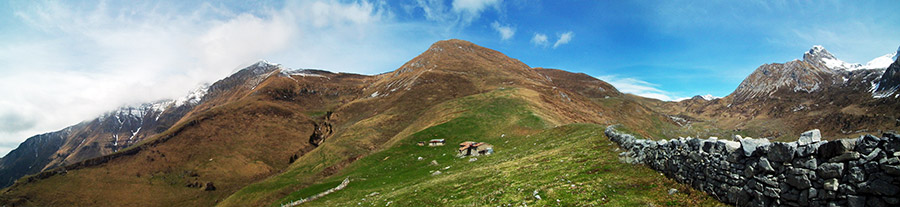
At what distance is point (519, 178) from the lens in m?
25.5

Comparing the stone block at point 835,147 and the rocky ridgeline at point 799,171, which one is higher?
the stone block at point 835,147

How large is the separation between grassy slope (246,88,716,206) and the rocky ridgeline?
123 cm

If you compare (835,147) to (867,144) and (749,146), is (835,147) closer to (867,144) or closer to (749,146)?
(867,144)

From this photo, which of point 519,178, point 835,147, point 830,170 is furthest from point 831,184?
point 519,178

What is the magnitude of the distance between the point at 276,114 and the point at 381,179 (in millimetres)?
170232

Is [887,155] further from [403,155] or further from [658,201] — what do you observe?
[403,155]

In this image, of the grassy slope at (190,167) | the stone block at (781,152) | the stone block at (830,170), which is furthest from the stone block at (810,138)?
the grassy slope at (190,167)

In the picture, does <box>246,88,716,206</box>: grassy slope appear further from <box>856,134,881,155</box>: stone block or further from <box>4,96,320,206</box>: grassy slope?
<box>4,96,320,206</box>: grassy slope

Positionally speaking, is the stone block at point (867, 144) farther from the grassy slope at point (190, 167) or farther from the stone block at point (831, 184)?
the grassy slope at point (190, 167)

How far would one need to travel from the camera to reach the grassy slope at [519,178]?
Result: 17.3 metres

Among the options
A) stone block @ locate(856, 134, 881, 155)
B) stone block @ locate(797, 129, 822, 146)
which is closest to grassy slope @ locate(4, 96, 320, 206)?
stone block @ locate(797, 129, 822, 146)

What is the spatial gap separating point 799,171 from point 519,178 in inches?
645

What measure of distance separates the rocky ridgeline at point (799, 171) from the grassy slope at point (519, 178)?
1233mm

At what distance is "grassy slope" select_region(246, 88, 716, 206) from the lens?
1728 centimetres
